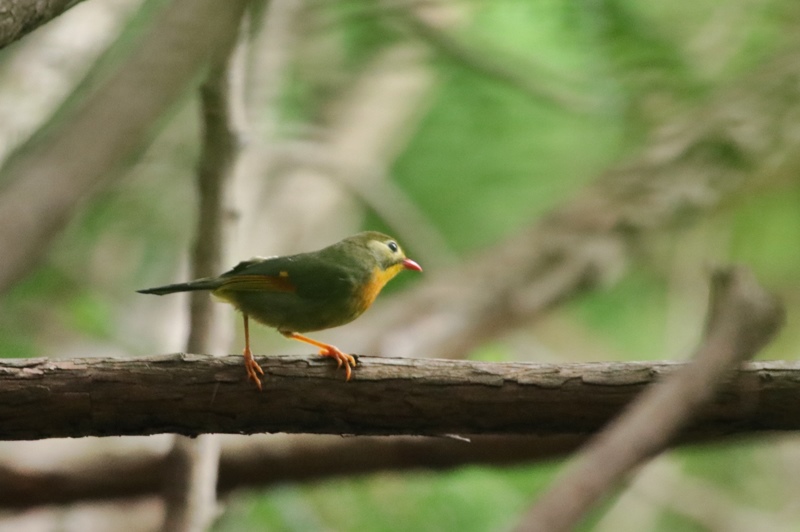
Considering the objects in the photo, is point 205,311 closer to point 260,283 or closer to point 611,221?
point 260,283

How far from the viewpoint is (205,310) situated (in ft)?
13.6

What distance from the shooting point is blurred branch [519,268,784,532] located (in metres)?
2.09

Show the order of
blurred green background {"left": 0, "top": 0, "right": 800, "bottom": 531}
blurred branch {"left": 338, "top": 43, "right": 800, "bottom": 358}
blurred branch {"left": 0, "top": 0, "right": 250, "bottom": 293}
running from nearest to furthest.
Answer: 1. blurred branch {"left": 0, "top": 0, "right": 250, "bottom": 293}
2. blurred green background {"left": 0, "top": 0, "right": 800, "bottom": 531}
3. blurred branch {"left": 338, "top": 43, "right": 800, "bottom": 358}

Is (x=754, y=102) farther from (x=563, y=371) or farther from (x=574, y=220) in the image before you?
(x=563, y=371)

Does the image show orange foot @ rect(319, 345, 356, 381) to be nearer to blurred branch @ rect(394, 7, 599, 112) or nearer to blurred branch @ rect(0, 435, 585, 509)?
blurred branch @ rect(0, 435, 585, 509)

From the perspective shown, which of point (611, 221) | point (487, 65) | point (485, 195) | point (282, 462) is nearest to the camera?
point (282, 462)

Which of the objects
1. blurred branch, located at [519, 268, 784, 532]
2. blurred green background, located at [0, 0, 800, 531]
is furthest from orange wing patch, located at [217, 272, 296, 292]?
blurred green background, located at [0, 0, 800, 531]

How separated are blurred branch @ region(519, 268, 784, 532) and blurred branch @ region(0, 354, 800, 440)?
16 cm

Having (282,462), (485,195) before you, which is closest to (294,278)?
(282,462)

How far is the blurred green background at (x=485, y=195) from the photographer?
5648mm

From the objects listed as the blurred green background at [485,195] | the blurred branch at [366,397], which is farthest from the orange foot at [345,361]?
the blurred green background at [485,195]

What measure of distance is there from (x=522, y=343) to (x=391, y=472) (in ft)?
7.28

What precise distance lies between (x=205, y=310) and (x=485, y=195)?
463 cm

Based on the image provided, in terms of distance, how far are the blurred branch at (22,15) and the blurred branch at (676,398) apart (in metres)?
1.82
